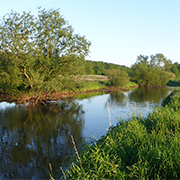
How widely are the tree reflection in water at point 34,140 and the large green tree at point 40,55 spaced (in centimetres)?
332

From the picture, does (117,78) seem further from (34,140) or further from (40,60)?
(34,140)

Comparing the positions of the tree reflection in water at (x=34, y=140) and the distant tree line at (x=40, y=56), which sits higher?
the distant tree line at (x=40, y=56)

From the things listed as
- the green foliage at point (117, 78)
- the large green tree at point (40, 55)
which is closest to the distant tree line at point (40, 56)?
the large green tree at point (40, 55)

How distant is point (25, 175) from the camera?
6383 mm

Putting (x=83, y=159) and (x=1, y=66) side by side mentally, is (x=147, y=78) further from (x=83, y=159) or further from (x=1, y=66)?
(x=83, y=159)

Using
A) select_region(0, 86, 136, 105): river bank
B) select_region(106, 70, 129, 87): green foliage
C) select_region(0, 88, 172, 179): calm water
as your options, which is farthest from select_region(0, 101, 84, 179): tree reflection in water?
select_region(106, 70, 129, 87): green foliage

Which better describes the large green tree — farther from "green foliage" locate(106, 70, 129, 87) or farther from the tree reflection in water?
"green foliage" locate(106, 70, 129, 87)

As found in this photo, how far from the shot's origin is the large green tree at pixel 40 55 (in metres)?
17.3

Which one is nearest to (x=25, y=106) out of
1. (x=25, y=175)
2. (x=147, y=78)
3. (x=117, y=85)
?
(x=25, y=175)

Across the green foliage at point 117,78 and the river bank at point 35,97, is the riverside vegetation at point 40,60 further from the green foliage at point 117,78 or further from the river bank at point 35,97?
the green foliage at point 117,78

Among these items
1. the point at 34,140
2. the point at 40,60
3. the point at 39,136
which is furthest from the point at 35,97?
the point at 34,140

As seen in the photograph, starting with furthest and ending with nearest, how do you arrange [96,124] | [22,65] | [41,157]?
1. [22,65]
2. [96,124]
3. [41,157]

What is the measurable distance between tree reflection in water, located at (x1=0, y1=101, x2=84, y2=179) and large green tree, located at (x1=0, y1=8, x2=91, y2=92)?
3322 mm

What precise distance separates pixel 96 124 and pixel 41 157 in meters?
5.39
